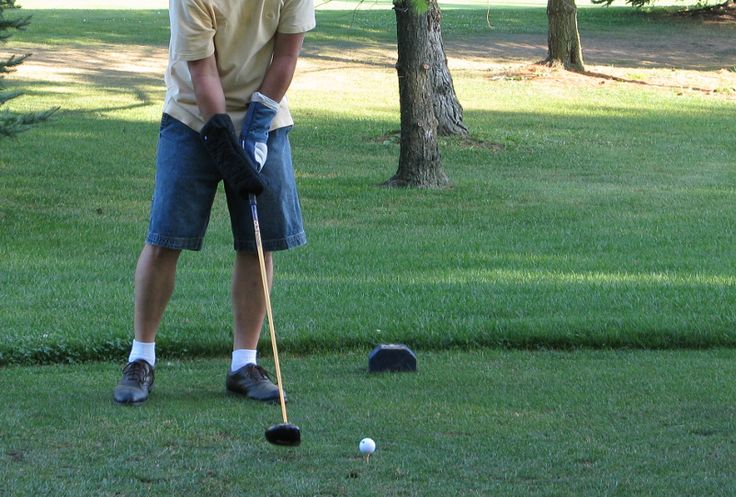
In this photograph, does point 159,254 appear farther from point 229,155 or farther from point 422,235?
point 422,235

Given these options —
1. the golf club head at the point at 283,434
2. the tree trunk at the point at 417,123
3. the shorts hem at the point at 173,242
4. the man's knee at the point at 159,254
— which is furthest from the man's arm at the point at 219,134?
the tree trunk at the point at 417,123

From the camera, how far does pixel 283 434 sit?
414 centimetres

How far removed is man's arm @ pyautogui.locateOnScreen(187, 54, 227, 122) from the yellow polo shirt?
0.12 feet

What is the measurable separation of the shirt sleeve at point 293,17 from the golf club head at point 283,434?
5.81 ft

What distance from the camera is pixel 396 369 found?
17.6 ft

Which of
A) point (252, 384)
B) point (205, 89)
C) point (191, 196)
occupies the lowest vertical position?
point (252, 384)

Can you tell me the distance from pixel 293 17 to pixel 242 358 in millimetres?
1477

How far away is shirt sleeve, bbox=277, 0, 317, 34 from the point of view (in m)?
5.00

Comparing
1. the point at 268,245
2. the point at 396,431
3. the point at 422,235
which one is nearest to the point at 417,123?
the point at 422,235

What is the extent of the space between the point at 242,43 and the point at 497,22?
33.5m

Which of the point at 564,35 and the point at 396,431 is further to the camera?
the point at 564,35

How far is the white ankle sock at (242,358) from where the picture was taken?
5.14m

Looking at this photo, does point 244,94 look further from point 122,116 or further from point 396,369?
point 122,116

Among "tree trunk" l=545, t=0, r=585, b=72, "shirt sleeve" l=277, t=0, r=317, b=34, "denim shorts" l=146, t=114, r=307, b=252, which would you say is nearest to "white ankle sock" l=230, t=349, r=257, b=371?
"denim shorts" l=146, t=114, r=307, b=252
